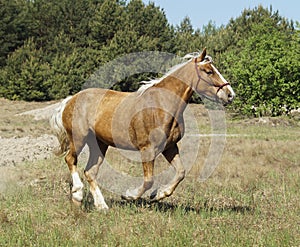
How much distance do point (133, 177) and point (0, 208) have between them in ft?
12.8

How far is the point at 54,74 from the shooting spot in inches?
1836

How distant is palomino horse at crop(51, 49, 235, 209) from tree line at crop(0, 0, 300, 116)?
30.4 m

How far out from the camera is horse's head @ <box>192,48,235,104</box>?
703cm

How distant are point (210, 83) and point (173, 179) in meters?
1.57

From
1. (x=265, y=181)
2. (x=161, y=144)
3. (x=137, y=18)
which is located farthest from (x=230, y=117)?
(x=161, y=144)

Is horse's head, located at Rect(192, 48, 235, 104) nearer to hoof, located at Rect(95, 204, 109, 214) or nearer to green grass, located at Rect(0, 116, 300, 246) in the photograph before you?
green grass, located at Rect(0, 116, 300, 246)

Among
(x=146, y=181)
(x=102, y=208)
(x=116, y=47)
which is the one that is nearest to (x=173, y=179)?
(x=146, y=181)

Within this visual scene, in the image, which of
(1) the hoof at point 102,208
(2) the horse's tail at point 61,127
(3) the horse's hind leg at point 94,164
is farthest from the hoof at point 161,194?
(2) the horse's tail at point 61,127

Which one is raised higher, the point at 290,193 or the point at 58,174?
the point at 290,193

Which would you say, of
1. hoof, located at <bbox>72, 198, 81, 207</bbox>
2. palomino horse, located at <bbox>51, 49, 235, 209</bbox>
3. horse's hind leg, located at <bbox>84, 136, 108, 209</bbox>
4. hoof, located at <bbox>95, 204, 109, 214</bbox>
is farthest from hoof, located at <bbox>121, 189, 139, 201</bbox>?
hoof, located at <bbox>72, 198, 81, 207</bbox>

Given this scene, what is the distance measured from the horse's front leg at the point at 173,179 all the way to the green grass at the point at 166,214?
22 centimetres

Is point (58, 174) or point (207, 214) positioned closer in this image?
point (207, 214)

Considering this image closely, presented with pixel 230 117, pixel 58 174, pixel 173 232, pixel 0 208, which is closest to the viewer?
pixel 173 232

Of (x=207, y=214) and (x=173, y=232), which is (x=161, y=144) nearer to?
(x=207, y=214)
